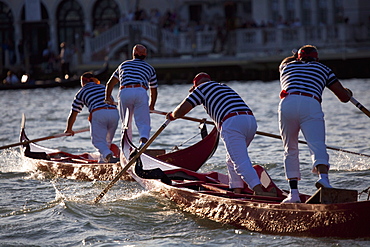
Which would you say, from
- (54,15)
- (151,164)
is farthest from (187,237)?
(54,15)

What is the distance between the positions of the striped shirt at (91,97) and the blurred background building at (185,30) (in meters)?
12.8

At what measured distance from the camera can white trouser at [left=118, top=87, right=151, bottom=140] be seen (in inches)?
259

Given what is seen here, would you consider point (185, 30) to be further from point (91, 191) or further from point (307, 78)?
point (307, 78)

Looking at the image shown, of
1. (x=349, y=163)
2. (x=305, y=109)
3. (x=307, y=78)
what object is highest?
(x=307, y=78)

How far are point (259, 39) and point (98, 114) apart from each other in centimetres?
1372

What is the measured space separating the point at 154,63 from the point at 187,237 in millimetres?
15723

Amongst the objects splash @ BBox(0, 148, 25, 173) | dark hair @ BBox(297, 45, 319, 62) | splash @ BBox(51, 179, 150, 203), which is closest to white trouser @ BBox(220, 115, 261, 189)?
dark hair @ BBox(297, 45, 319, 62)

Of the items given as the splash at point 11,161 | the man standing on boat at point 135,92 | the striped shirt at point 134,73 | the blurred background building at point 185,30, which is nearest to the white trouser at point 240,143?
the man standing on boat at point 135,92

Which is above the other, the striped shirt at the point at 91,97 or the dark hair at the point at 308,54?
the dark hair at the point at 308,54

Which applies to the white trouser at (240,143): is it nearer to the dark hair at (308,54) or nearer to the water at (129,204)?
the water at (129,204)

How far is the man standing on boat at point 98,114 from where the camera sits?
6.87 meters

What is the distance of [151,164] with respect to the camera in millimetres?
6273

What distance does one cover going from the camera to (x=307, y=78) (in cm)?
466

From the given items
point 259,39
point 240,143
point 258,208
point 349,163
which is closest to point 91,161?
point 349,163
